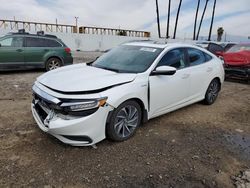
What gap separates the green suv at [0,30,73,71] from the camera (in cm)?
803

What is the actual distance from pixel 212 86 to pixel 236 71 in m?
3.57

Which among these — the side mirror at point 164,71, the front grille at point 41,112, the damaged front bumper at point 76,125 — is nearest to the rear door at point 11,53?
the front grille at point 41,112

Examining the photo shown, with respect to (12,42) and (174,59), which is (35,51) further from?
(174,59)

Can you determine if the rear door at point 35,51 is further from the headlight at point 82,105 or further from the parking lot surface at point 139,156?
the headlight at point 82,105

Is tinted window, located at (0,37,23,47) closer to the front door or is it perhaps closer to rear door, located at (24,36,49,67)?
rear door, located at (24,36,49,67)

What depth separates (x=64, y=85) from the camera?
305 centimetres

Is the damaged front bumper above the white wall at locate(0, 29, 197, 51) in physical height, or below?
below

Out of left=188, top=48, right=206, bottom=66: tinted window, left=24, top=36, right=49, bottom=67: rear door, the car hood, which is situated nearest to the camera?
the car hood

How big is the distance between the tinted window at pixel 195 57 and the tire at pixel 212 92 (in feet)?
2.31

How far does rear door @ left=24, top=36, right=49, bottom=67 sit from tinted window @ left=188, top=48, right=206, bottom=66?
6.21 meters

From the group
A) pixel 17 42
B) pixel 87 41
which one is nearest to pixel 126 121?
pixel 17 42

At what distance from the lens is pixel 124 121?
3344mm

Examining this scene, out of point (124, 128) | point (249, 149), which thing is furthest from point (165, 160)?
point (249, 149)

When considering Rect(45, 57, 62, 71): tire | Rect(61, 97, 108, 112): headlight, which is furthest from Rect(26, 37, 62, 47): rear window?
Rect(61, 97, 108, 112): headlight
